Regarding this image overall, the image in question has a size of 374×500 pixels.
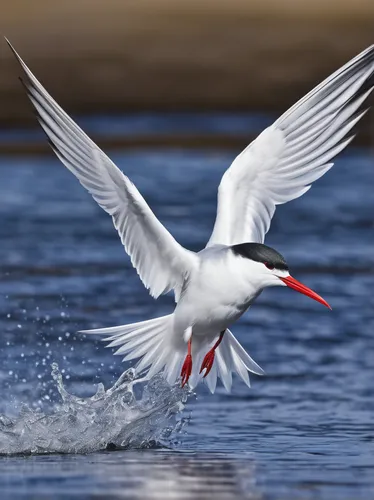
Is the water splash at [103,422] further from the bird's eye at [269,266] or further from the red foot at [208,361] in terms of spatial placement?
the bird's eye at [269,266]

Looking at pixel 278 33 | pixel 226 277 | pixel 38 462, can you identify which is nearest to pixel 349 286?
pixel 226 277

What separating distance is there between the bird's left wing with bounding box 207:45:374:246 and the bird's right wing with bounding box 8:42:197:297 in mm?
516

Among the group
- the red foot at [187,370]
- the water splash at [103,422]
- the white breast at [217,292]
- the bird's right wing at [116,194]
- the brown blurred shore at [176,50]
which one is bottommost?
the water splash at [103,422]

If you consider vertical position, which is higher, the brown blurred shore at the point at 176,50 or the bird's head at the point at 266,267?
the brown blurred shore at the point at 176,50

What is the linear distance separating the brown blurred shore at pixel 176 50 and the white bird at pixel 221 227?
12.3 metres

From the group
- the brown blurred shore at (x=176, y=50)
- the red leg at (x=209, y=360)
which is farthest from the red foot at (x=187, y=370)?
the brown blurred shore at (x=176, y=50)

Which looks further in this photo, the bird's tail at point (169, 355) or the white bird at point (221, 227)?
the bird's tail at point (169, 355)

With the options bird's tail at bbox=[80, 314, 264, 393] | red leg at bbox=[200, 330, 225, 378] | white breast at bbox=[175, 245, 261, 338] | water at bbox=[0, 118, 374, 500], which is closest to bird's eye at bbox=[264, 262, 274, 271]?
white breast at bbox=[175, 245, 261, 338]

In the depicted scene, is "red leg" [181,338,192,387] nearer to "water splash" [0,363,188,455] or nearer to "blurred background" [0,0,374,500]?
"water splash" [0,363,188,455]

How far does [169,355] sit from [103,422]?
0.66 metres

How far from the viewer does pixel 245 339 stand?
11.1 m

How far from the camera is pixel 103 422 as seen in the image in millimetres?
8742

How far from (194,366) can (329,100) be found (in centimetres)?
180

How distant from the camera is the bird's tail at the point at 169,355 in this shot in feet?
29.6
